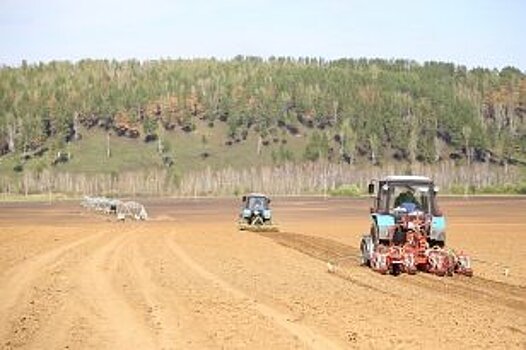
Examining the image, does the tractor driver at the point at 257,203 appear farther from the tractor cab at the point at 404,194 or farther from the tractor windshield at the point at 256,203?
the tractor cab at the point at 404,194

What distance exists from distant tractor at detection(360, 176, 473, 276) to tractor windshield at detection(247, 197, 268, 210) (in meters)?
26.3

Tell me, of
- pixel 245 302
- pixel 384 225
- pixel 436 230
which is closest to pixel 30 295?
pixel 245 302

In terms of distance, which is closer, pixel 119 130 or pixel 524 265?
pixel 524 265

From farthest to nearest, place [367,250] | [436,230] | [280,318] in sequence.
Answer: [367,250], [436,230], [280,318]

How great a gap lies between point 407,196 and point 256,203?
90.4 ft

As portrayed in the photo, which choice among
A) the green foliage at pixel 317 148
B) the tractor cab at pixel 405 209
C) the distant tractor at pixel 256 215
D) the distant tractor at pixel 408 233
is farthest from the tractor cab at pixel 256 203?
the green foliage at pixel 317 148

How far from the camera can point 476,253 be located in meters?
32.0

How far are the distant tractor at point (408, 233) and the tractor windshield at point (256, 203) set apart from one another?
2632cm

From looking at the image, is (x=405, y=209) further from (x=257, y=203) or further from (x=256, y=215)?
(x=257, y=203)

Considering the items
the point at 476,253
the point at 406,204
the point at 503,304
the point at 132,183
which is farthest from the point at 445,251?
the point at 132,183

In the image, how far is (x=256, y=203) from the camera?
52.6m

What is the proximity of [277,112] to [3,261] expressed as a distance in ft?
563

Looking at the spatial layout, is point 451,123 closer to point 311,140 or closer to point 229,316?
point 311,140

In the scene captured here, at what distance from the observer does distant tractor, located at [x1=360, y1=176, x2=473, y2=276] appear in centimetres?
2328
